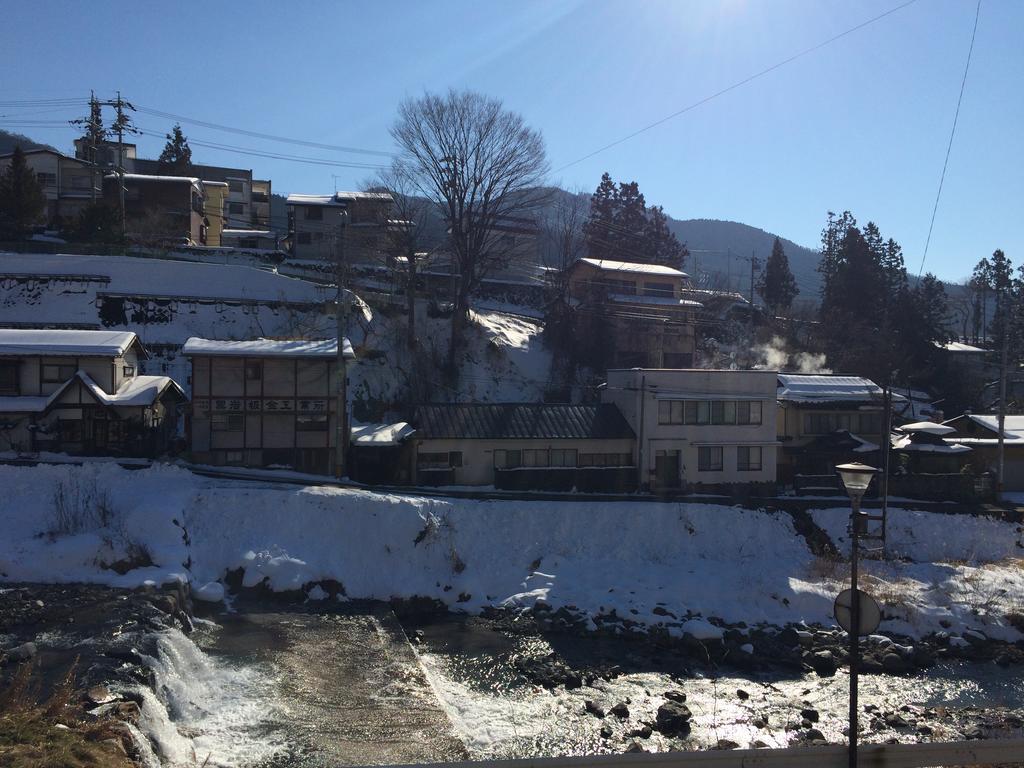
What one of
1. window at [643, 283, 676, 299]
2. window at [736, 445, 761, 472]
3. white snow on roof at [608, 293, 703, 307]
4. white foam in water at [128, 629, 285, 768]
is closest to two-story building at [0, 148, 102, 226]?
white snow on roof at [608, 293, 703, 307]

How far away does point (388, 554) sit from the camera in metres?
20.9

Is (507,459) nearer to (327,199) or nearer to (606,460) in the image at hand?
(606,460)

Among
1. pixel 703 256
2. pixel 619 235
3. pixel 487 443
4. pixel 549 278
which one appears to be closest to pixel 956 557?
pixel 487 443

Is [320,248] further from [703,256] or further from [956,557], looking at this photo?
[703,256]

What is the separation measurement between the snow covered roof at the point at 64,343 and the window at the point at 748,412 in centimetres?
2217

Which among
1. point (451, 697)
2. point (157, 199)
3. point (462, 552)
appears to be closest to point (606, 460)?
point (462, 552)

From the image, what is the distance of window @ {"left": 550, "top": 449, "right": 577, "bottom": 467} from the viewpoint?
27.2m

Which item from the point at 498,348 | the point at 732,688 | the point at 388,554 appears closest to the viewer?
the point at 732,688

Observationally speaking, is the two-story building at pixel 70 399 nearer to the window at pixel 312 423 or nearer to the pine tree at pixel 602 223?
the window at pixel 312 423

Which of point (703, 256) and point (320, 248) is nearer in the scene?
point (320, 248)

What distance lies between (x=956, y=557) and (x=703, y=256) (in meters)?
105

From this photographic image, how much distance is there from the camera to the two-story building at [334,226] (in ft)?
136

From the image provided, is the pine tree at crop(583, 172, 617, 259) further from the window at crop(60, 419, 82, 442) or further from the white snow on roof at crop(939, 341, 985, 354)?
the window at crop(60, 419, 82, 442)

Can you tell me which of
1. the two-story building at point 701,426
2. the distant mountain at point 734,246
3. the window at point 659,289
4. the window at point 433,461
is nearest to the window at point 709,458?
the two-story building at point 701,426
